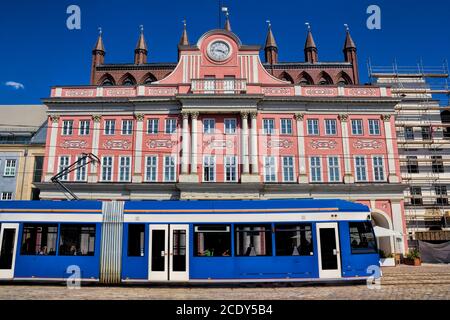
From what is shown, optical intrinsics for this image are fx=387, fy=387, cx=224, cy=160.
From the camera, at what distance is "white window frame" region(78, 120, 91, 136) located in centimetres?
3225

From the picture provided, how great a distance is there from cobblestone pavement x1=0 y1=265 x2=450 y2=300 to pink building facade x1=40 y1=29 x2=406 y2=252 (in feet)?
48.0

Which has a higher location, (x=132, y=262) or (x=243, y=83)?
(x=243, y=83)

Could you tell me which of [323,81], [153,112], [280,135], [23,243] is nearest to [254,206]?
[23,243]

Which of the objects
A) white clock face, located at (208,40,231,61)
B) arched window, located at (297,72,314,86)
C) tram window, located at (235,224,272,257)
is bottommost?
tram window, located at (235,224,272,257)

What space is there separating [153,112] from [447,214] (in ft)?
98.6

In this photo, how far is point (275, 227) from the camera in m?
15.5

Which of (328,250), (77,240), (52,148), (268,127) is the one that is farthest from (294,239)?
(52,148)

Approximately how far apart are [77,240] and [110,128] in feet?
58.6

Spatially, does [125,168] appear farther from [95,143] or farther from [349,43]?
[349,43]

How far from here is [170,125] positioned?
3197 cm

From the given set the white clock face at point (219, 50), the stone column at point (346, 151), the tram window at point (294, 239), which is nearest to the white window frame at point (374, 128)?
the stone column at point (346, 151)

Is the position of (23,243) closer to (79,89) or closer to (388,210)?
(79,89)

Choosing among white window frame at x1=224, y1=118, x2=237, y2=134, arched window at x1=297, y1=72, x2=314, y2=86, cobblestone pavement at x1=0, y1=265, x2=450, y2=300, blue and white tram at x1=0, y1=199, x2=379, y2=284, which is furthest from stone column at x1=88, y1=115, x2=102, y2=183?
arched window at x1=297, y1=72, x2=314, y2=86

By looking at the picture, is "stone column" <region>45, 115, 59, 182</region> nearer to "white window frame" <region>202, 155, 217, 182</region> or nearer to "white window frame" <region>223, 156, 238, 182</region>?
"white window frame" <region>202, 155, 217, 182</region>
